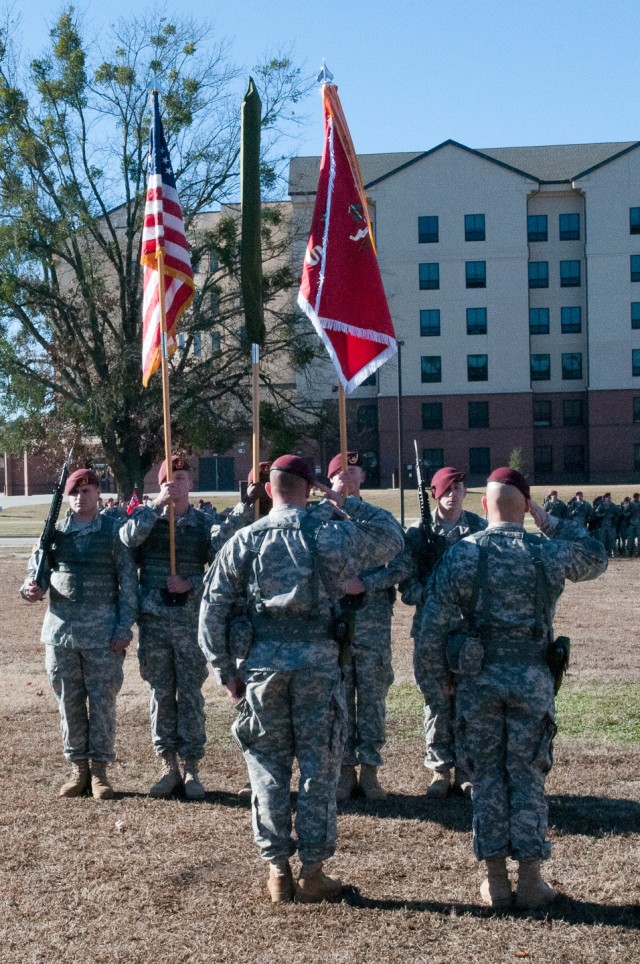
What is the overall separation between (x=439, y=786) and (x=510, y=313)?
184ft

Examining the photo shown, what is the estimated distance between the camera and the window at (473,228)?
200ft

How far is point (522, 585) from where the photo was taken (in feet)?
17.2

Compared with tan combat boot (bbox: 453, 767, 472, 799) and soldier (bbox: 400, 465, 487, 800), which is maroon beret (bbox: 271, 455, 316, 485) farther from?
tan combat boot (bbox: 453, 767, 472, 799)

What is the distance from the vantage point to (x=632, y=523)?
29656mm

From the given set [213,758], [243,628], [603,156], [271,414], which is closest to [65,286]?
[271,414]

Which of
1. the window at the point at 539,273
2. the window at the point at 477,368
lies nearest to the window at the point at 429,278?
the window at the point at 477,368

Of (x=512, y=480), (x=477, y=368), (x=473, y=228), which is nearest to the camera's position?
(x=512, y=480)

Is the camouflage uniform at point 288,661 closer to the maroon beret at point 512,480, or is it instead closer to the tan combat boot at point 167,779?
the maroon beret at point 512,480

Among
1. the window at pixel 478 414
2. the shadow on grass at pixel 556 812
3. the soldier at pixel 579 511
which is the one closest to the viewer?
the shadow on grass at pixel 556 812

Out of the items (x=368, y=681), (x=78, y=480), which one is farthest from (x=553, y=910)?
(x=78, y=480)

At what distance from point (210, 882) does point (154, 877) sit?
0.31m

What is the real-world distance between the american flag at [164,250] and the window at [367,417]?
5245 cm

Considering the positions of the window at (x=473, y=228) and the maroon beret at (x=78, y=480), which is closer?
the maroon beret at (x=78, y=480)

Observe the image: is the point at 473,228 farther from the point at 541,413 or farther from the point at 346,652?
the point at 346,652
